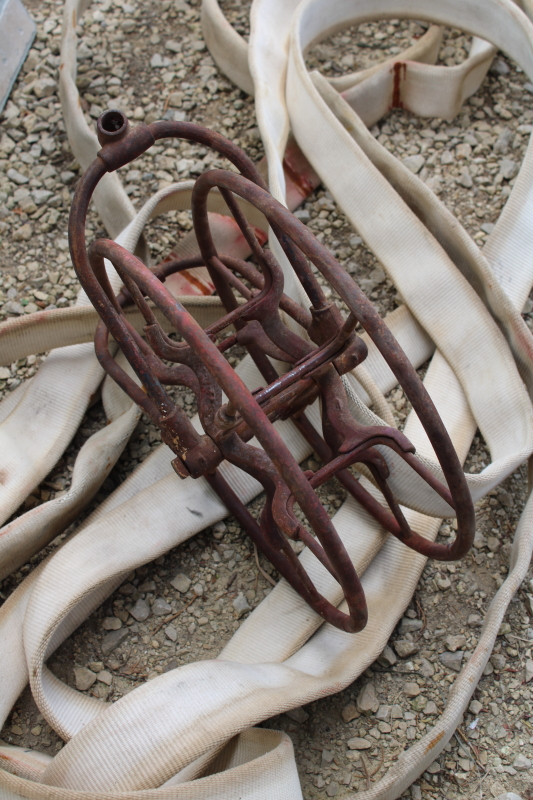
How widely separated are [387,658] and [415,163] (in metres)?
1.52

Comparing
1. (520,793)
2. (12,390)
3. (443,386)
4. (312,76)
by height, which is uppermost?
(312,76)

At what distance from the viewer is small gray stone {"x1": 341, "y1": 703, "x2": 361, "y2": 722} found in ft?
5.16

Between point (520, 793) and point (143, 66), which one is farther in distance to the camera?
point (143, 66)

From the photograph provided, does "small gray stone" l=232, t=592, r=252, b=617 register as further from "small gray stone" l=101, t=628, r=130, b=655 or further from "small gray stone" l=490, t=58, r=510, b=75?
"small gray stone" l=490, t=58, r=510, b=75

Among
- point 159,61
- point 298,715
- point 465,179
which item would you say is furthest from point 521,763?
point 159,61

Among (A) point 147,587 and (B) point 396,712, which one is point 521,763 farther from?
(A) point 147,587

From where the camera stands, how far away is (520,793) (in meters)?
1.48

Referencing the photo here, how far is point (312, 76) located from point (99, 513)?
1430 mm

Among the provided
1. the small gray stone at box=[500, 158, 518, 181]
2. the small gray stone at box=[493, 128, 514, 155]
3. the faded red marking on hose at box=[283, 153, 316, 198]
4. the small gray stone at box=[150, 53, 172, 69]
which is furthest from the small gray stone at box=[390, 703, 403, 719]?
the small gray stone at box=[150, 53, 172, 69]

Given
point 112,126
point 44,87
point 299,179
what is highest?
point 112,126

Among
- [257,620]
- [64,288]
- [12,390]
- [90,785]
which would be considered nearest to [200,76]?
[64,288]

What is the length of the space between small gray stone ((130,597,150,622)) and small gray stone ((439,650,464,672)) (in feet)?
2.15

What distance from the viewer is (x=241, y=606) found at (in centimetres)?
172

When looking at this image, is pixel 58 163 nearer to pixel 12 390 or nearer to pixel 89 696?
pixel 12 390
